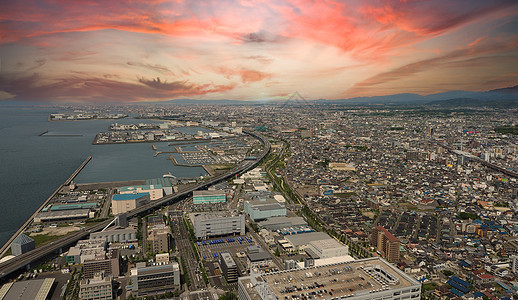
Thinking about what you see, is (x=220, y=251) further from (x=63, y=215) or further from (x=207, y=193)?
(x=63, y=215)

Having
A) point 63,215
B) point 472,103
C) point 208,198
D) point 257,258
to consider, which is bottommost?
point 257,258

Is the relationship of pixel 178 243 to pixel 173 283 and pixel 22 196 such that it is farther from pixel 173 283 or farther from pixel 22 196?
pixel 22 196

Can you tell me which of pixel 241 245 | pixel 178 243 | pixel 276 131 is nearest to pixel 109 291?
pixel 178 243

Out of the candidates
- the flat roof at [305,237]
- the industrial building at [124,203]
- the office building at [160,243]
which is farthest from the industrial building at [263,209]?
the industrial building at [124,203]

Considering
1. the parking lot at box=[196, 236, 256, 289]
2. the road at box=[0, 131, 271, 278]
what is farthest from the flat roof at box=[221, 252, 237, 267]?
the road at box=[0, 131, 271, 278]

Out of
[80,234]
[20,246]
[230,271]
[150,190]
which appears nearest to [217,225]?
[230,271]

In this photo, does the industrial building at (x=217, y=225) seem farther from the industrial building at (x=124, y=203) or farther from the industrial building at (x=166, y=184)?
the industrial building at (x=166, y=184)
